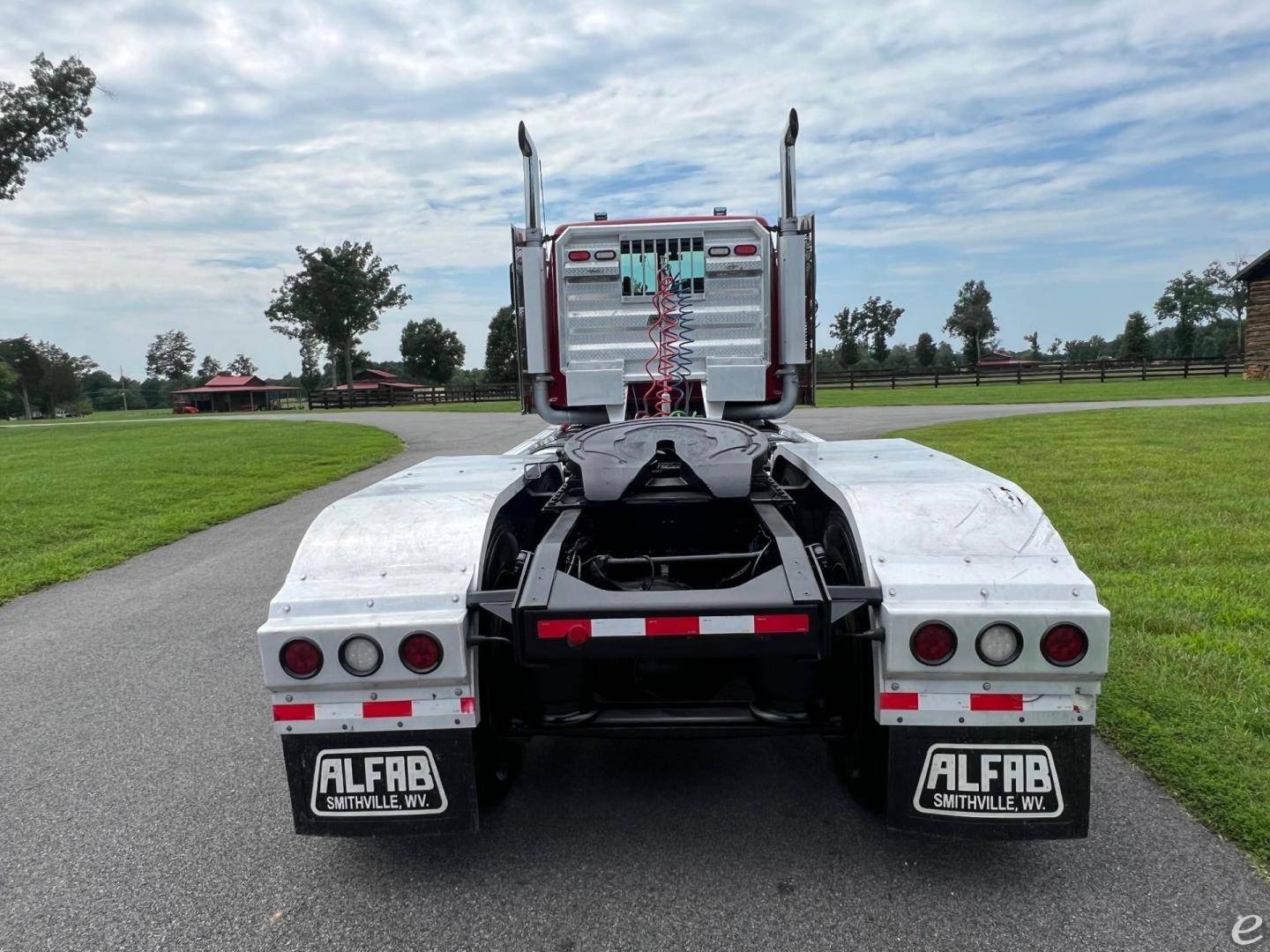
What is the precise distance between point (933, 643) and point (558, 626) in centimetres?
106

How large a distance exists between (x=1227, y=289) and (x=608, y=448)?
104 metres

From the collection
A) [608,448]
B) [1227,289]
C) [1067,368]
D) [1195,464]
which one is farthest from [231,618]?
[1227,289]

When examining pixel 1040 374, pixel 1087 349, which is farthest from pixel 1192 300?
pixel 1040 374

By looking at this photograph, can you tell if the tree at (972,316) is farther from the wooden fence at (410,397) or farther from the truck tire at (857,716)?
the truck tire at (857,716)

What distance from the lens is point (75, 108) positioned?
3250cm

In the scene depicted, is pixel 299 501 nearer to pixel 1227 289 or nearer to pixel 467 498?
pixel 467 498

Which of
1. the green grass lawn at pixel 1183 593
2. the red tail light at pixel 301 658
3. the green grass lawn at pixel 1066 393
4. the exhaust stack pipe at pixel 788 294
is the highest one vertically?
the exhaust stack pipe at pixel 788 294

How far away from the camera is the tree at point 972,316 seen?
9112 centimetres

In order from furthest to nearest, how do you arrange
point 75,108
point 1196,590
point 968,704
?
point 75,108 < point 1196,590 < point 968,704

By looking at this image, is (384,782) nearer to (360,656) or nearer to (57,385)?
(360,656)

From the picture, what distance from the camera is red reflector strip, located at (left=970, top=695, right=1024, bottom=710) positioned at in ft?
8.34

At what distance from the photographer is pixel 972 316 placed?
9144 centimetres

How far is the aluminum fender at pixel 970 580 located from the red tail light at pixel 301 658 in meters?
1.62

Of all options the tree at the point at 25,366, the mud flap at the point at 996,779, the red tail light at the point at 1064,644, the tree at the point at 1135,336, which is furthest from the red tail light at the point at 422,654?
the tree at the point at 25,366
